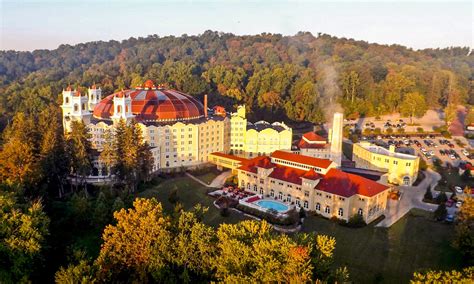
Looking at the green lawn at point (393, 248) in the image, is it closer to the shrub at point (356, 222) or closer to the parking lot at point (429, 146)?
the shrub at point (356, 222)

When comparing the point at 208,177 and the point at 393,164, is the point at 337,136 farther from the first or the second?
the point at 208,177

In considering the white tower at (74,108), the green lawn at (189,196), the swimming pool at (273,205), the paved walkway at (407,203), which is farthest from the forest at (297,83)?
the swimming pool at (273,205)

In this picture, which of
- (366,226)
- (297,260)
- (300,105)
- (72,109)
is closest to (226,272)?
(297,260)

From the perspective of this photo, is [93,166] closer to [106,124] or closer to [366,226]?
[106,124]

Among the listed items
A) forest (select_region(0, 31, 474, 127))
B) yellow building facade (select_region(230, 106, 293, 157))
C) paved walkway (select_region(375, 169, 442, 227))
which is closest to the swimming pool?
paved walkway (select_region(375, 169, 442, 227))

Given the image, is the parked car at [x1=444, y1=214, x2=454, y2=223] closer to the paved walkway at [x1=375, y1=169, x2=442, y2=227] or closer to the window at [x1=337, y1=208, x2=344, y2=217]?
the paved walkway at [x1=375, y1=169, x2=442, y2=227]
